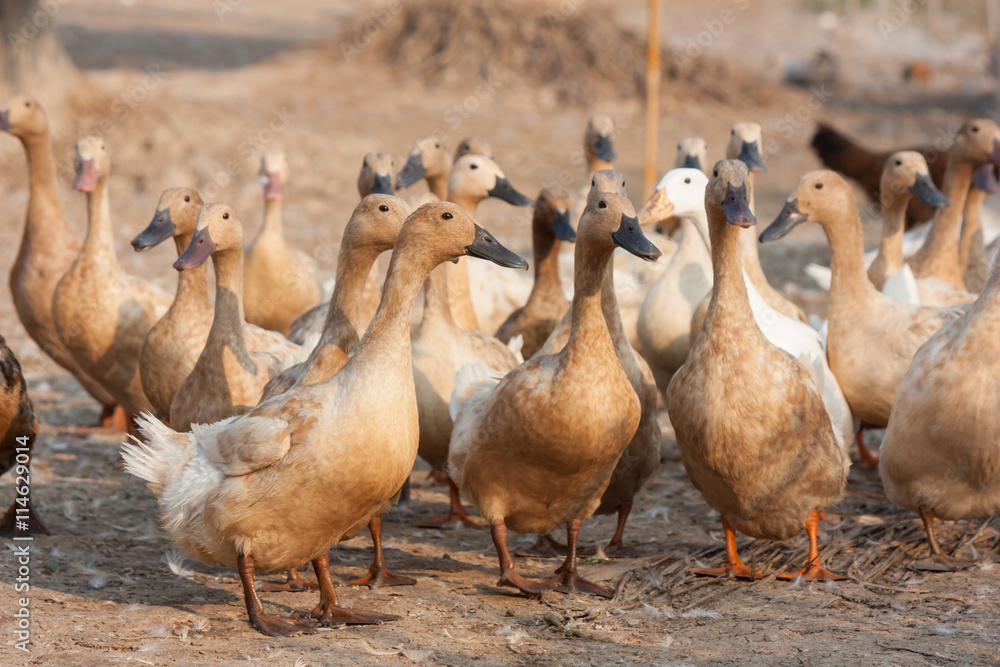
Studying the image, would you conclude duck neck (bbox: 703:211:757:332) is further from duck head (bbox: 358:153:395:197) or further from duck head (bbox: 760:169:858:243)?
duck head (bbox: 358:153:395:197)

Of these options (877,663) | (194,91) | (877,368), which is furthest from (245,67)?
(877,663)

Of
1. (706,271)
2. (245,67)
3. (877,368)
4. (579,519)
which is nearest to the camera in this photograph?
(579,519)

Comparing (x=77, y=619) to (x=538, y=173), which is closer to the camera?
(x=77, y=619)

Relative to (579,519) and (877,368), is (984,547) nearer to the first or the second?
(877,368)

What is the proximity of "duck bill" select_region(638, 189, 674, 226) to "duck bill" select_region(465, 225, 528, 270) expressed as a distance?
2.02 m

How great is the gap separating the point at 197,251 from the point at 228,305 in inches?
11.1

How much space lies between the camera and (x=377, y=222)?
4.79 meters

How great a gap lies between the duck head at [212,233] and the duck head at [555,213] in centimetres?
170

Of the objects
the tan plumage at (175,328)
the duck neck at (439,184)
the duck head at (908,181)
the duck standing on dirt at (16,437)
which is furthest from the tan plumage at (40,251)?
the duck head at (908,181)

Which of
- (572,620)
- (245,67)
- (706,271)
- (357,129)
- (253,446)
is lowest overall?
(572,620)

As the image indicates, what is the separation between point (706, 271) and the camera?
266 inches

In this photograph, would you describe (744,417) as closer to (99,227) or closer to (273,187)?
(99,227)

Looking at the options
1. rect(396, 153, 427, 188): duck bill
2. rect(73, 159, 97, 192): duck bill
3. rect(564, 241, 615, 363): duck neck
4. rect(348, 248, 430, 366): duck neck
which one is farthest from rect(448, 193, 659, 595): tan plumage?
rect(73, 159, 97, 192): duck bill

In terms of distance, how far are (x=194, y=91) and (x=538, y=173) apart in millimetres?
6101
